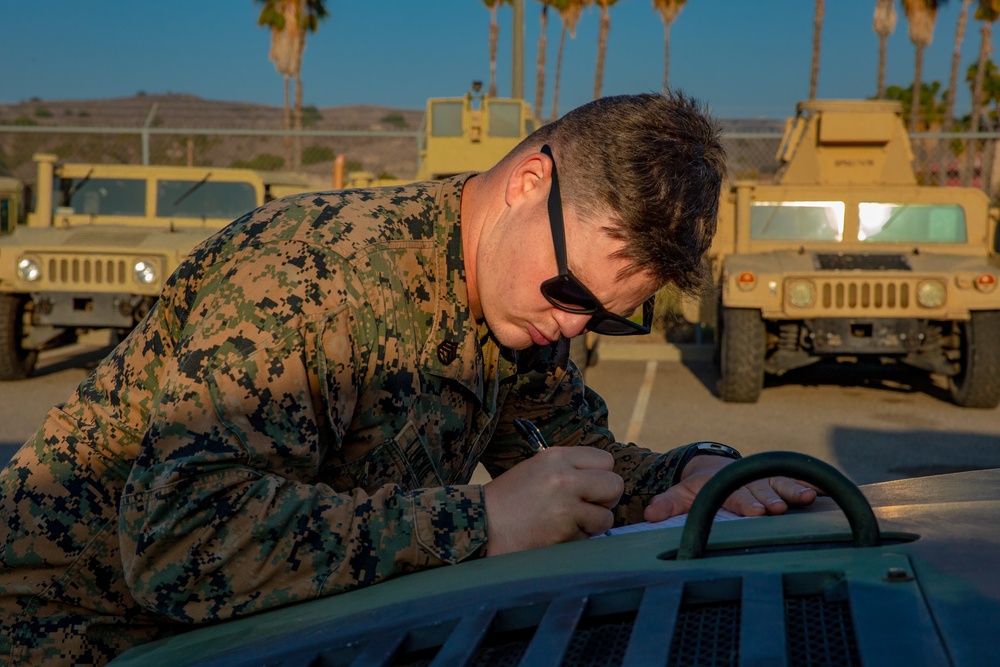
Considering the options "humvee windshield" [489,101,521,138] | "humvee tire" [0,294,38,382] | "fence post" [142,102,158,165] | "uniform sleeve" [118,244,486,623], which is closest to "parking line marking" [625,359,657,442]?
"humvee windshield" [489,101,521,138]

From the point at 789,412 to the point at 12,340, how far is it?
17.6 feet

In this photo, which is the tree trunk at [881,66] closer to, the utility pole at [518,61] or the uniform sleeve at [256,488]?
the utility pole at [518,61]

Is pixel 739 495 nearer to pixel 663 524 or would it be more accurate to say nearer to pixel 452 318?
pixel 663 524

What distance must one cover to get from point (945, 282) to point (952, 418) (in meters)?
0.87

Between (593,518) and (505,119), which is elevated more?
(505,119)

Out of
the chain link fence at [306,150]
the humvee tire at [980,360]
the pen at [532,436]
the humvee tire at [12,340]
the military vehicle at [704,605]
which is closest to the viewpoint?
the military vehicle at [704,605]

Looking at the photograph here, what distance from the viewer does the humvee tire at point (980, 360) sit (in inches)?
277

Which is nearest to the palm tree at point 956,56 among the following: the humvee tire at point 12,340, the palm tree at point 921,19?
the palm tree at point 921,19

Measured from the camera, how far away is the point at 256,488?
1.20 meters

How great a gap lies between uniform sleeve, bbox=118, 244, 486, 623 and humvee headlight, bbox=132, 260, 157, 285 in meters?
6.67

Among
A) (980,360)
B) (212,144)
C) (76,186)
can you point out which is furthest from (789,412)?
(212,144)

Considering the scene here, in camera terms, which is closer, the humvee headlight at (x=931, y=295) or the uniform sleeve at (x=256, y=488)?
the uniform sleeve at (x=256, y=488)

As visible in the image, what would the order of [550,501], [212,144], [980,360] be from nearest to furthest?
[550,501], [980,360], [212,144]

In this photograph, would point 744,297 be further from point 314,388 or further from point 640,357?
point 314,388
